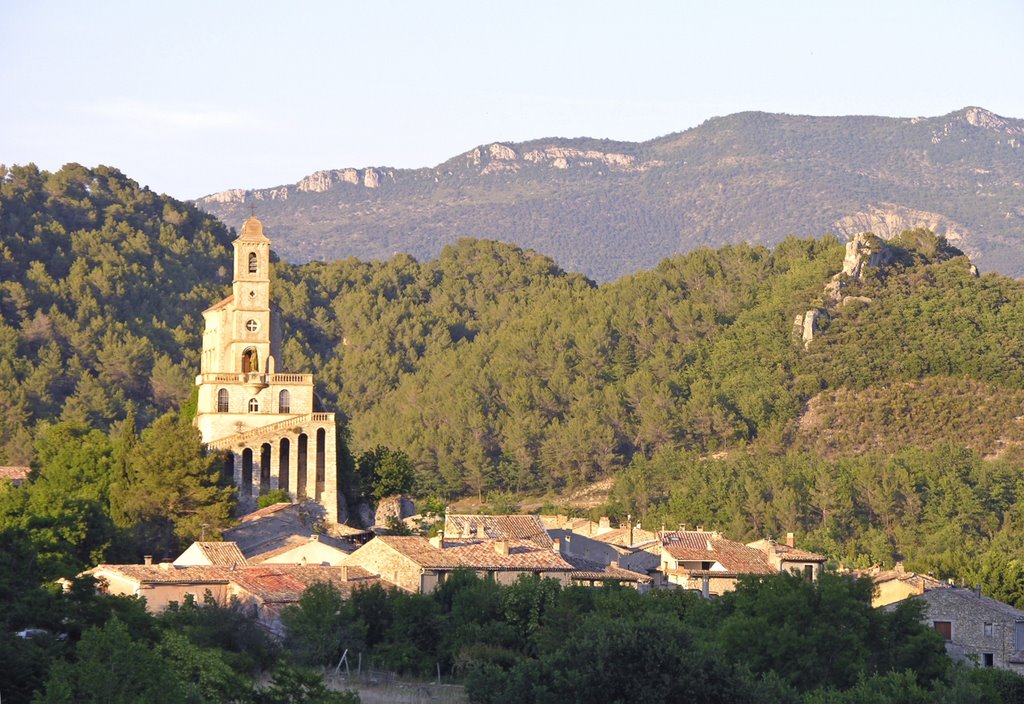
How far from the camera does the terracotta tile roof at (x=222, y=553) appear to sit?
191ft

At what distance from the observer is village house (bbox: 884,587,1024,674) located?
59188 millimetres

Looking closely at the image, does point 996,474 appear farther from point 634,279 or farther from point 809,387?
point 634,279

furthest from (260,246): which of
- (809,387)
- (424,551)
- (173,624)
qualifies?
(809,387)

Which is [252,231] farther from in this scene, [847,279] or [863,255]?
[863,255]

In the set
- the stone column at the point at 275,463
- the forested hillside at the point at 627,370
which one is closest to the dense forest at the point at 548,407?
the forested hillside at the point at 627,370

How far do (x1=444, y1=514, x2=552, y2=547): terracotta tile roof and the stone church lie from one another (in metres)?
3.97

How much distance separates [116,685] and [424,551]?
979 inches

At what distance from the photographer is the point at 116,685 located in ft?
113

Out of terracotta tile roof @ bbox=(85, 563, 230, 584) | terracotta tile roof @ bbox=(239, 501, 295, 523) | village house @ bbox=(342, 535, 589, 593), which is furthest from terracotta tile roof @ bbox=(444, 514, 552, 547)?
terracotta tile roof @ bbox=(85, 563, 230, 584)

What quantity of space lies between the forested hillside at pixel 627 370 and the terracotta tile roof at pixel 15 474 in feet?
49.7

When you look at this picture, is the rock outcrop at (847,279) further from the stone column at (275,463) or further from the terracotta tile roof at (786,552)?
the stone column at (275,463)

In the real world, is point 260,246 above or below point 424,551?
above

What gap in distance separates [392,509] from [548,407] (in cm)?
4696

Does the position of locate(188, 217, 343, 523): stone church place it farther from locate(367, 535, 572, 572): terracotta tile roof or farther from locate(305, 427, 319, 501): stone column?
locate(367, 535, 572, 572): terracotta tile roof
